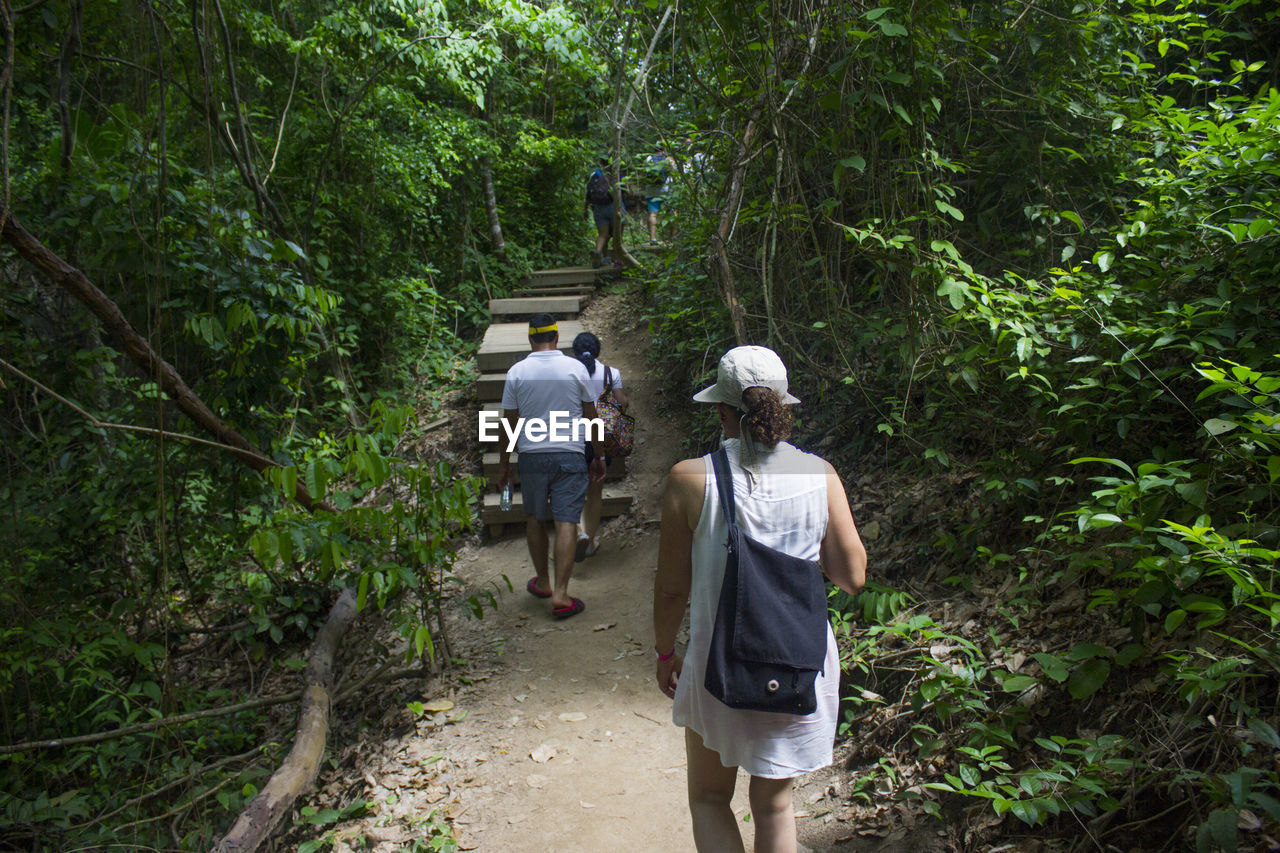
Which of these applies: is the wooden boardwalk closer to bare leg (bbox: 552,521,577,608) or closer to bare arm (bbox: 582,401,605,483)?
bare arm (bbox: 582,401,605,483)

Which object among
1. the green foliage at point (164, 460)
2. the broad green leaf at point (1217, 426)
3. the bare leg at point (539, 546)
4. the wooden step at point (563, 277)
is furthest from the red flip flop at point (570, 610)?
the wooden step at point (563, 277)

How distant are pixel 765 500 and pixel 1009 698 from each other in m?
1.54

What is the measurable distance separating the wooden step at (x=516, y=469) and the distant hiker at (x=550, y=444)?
1.65 m

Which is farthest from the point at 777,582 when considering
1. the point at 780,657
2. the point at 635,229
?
the point at 635,229

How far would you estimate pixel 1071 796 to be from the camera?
2.27m

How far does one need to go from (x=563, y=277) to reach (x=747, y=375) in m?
9.73

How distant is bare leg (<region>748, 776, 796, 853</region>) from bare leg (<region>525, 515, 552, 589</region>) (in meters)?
3.15

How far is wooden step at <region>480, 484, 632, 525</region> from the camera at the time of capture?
6.42 meters

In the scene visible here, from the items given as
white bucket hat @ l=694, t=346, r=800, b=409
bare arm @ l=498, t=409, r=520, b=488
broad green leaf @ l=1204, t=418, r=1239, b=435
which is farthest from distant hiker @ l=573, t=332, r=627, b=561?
broad green leaf @ l=1204, t=418, r=1239, b=435

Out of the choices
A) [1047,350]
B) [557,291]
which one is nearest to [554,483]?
[1047,350]

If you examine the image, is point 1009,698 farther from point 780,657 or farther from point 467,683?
point 467,683

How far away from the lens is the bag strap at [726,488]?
6.64ft

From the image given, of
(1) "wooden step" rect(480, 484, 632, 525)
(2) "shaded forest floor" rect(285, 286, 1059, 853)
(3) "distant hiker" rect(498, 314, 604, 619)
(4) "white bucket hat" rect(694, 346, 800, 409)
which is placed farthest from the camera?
(1) "wooden step" rect(480, 484, 632, 525)

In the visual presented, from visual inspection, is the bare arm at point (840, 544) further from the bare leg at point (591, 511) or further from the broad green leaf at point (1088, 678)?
the bare leg at point (591, 511)
